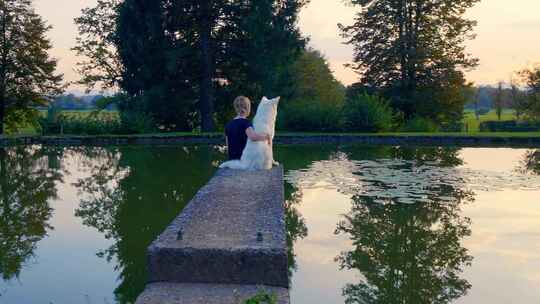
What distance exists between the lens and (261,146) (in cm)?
1115

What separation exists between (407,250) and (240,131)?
418 cm

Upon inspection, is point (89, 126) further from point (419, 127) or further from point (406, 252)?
point (406, 252)

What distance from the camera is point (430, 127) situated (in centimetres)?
3675

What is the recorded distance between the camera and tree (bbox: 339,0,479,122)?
135 feet

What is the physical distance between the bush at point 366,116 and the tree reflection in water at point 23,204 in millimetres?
17445

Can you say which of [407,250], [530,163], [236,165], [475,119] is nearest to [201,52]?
[530,163]

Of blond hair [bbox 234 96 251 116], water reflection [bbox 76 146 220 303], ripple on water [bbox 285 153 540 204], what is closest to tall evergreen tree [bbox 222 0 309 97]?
water reflection [bbox 76 146 220 303]

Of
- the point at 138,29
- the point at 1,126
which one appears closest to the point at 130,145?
the point at 138,29

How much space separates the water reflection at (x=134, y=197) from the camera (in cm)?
855

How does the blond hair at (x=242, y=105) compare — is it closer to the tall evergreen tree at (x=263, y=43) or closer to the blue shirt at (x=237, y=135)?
the blue shirt at (x=237, y=135)

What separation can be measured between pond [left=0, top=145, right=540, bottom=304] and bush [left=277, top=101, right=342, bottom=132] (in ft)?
42.9

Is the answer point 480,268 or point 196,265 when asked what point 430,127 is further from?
point 196,265

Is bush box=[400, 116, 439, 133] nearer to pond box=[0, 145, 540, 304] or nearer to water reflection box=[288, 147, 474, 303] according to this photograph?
pond box=[0, 145, 540, 304]

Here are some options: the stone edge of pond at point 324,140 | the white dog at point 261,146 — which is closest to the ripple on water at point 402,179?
the white dog at point 261,146
